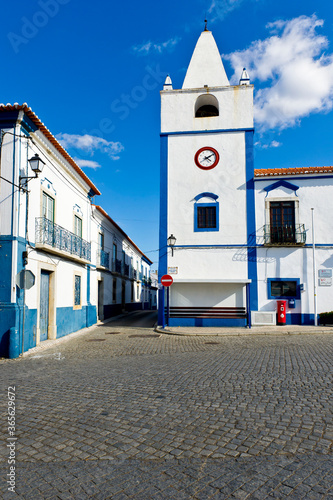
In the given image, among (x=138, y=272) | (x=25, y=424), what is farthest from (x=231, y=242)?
(x=138, y=272)

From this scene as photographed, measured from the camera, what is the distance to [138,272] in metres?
35.2

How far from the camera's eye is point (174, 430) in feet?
13.2

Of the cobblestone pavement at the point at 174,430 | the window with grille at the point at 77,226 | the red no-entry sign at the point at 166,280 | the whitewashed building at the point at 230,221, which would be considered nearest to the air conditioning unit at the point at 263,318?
the whitewashed building at the point at 230,221

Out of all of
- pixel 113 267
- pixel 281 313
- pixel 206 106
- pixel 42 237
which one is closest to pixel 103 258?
pixel 113 267

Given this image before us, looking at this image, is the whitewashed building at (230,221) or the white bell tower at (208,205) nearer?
the whitewashed building at (230,221)

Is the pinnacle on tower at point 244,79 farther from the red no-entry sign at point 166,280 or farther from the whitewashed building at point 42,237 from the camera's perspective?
the red no-entry sign at point 166,280

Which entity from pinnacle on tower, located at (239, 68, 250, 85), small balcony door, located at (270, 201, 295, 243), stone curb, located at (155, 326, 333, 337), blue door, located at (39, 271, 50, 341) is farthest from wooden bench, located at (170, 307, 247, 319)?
pinnacle on tower, located at (239, 68, 250, 85)

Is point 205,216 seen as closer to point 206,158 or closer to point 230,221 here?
point 230,221

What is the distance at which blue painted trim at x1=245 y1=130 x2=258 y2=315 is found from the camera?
1633 centimetres

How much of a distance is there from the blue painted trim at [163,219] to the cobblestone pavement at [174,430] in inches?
343

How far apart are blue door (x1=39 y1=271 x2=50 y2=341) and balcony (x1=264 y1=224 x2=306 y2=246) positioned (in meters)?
9.34

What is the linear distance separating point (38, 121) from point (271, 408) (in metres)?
10.1

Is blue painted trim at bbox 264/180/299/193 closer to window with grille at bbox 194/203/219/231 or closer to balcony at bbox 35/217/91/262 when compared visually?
window with grille at bbox 194/203/219/231

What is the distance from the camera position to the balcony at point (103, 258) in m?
19.8
